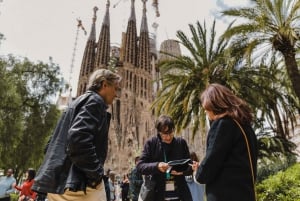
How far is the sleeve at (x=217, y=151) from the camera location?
197 centimetres

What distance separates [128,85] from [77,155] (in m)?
54.3

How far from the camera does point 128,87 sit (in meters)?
56.0

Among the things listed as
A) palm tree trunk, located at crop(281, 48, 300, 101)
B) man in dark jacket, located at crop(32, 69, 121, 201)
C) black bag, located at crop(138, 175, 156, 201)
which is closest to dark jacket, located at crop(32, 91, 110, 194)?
man in dark jacket, located at crop(32, 69, 121, 201)

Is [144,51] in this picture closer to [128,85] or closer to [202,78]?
[128,85]

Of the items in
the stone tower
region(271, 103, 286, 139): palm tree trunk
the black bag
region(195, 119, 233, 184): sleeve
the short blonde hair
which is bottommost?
the black bag

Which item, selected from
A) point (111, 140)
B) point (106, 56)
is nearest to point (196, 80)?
point (111, 140)

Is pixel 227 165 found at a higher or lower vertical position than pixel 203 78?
lower

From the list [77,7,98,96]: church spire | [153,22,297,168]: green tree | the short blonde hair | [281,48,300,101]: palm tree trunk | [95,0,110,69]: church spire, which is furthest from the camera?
[77,7,98,96]: church spire

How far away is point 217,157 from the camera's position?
197cm

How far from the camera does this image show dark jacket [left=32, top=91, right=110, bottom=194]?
213 centimetres

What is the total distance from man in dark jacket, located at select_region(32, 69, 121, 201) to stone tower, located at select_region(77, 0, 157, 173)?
45.3 m

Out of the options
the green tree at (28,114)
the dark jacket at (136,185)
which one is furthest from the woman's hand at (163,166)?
the green tree at (28,114)

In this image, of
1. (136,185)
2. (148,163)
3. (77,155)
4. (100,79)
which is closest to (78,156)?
(77,155)

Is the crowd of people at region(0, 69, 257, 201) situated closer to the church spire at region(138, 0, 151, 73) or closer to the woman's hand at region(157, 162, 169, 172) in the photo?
the woman's hand at region(157, 162, 169, 172)
